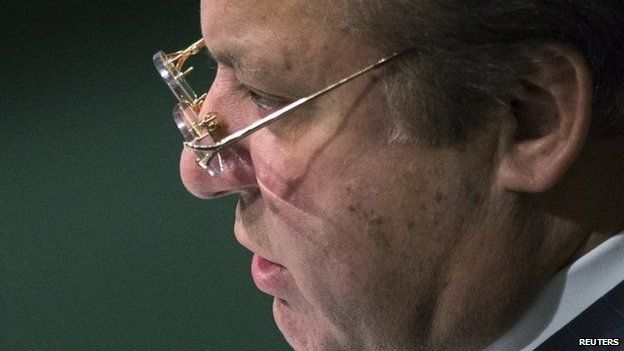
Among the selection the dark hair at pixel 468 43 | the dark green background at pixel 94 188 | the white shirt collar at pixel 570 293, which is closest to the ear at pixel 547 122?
the dark hair at pixel 468 43

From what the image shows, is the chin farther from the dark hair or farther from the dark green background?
the dark green background

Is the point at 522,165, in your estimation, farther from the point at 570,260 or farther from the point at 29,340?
the point at 29,340

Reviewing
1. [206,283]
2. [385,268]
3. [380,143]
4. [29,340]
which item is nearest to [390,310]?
[385,268]

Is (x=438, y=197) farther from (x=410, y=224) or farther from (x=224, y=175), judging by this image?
(x=224, y=175)

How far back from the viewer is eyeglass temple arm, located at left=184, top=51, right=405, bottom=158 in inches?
29.0

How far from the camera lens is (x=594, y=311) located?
837 mm

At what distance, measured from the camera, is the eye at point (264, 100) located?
30.8 inches

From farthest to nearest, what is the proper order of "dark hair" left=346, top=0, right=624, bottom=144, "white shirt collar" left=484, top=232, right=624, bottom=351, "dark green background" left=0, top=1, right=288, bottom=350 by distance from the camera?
"dark green background" left=0, top=1, right=288, bottom=350 → "white shirt collar" left=484, top=232, right=624, bottom=351 → "dark hair" left=346, top=0, right=624, bottom=144

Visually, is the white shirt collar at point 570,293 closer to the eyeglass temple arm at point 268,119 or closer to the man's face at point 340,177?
the man's face at point 340,177

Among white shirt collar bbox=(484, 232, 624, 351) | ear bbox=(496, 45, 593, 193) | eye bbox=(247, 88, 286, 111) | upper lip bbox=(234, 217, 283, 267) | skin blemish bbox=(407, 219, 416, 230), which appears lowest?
white shirt collar bbox=(484, 232, 624, 351)

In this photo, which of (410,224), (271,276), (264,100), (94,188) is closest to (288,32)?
(264,100)

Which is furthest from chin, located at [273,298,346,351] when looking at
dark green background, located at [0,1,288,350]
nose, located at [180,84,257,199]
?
dark green background, located at [0,1,288,350]

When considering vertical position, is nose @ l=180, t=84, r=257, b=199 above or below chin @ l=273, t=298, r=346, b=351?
above

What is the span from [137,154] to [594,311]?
843 millimetres
